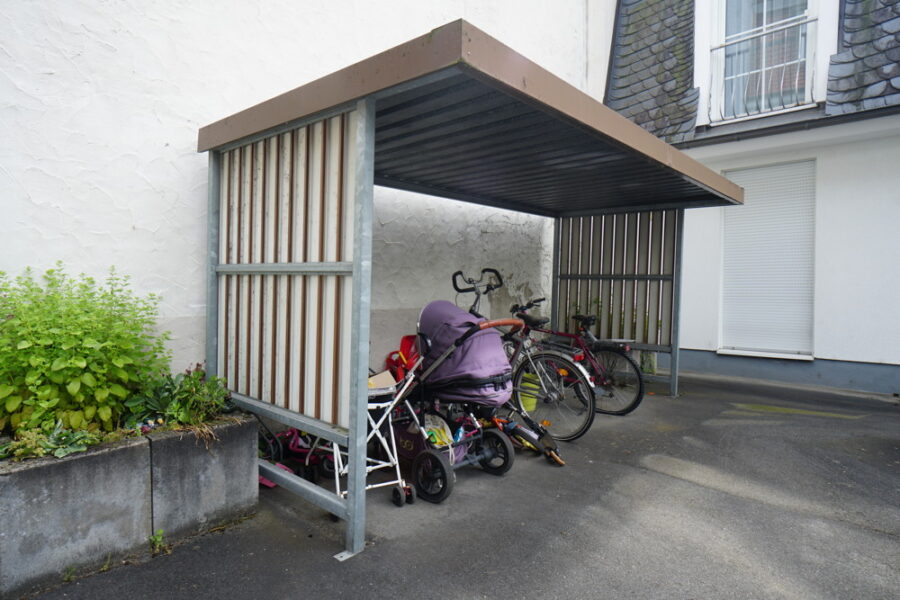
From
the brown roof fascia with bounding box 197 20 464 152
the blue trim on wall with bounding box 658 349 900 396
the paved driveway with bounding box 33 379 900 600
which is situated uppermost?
the brown roof fascia with bounding box 197 20 464 152

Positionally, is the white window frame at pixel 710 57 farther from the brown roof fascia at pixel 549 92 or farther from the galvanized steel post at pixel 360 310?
the galvanized steel post at pixel 360 310

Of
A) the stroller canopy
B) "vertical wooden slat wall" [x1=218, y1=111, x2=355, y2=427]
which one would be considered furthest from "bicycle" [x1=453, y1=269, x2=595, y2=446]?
"vertical wooden slat wall" [x1=218, y1=111, x2=355, y2=427]

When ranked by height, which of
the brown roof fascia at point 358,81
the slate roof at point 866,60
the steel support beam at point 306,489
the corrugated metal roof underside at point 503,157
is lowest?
the steel support beam at point 306,489

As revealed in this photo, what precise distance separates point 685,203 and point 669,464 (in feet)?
10.1

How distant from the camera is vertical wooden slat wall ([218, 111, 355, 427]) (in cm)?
255

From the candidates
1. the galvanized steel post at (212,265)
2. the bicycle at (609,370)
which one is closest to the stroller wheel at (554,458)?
the bicycle at (609,370)

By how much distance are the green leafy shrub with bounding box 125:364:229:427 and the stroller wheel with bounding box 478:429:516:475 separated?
174 centimetres

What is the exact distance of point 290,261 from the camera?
2.86 m

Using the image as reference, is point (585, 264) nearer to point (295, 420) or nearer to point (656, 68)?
point (656, 68)

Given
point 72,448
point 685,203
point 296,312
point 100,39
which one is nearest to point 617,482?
point 296,312

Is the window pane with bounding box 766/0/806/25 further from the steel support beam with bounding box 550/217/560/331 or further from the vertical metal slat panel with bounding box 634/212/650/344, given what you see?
the steel support beam with bounding box 550/217/560/331

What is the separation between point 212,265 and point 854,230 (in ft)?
24.1

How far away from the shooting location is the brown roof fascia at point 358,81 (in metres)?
1.97

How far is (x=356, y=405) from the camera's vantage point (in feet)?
7.91
